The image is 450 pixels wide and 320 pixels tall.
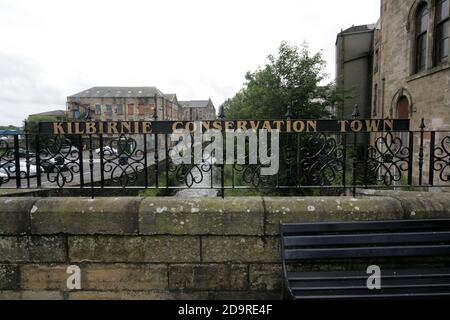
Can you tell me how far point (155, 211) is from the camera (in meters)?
2.76

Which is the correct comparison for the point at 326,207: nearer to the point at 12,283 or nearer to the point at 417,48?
the point at 12,283

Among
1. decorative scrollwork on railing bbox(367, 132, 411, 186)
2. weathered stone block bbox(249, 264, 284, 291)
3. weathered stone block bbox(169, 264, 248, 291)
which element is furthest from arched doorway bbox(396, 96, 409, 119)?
weathered stone block bbox(169, 264, 248, 291)

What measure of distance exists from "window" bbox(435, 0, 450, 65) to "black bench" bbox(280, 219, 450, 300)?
32.9ft

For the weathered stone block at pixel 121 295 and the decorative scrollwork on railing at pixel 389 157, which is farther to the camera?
the decorative scrollwork on railing at pixel 389 157

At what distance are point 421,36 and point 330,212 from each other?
1273 centimetres

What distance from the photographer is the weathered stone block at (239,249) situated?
9.08ft

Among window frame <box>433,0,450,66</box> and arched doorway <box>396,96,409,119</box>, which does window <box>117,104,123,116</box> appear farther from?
window frame <box>433,0,450,66</box>

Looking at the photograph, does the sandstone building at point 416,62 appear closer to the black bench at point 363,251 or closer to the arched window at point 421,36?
the arched window at point 421,36

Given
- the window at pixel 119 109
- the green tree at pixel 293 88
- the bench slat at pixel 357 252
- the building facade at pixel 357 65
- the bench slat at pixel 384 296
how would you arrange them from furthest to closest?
the window at pixel 119 109, the building facade at pixel 357 65, the green tree at pixel 293 88, the bench slat at pixel 357 252, the bench slat at pixel 384 296

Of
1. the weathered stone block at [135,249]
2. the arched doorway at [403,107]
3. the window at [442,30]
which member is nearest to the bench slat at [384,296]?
the weathered stone block at [135,249]

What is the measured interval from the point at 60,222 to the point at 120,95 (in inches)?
2426

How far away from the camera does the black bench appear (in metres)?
2.48

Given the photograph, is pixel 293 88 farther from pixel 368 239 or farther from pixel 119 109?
pixel 119 109
